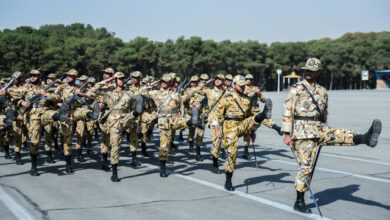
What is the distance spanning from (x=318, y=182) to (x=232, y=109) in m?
2.44

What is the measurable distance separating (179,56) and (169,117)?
67919 millimetres

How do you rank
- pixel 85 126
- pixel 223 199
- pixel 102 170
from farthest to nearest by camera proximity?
pixel 85 126, pixel 102 170, pixel 223 199

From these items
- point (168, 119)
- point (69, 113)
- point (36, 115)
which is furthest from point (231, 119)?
point (36, 115)

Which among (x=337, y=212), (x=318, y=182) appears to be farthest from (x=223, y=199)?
(x=318, y=182)

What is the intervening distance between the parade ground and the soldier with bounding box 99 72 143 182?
0.84 m

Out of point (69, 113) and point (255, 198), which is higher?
point (69, 113)

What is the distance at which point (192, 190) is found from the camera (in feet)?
23.9

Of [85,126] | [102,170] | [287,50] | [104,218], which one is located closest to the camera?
[104,218]

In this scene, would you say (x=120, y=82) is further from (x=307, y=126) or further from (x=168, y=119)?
(x=307, y=126)

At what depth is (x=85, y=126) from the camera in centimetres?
1155

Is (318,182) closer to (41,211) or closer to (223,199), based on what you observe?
(223,199)

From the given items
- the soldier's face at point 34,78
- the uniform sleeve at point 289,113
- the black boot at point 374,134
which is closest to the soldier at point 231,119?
the uniform sleeve at point 289,113

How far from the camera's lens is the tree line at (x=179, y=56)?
5616 centimetres

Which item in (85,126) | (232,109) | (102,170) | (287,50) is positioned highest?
(287,50)
